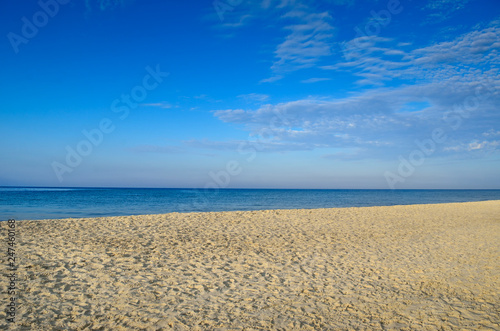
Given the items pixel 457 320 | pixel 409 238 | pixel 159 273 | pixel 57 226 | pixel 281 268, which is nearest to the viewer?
pixel 457 320

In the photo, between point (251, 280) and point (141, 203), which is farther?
point (141, 203)

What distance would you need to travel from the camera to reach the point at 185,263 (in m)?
7.23

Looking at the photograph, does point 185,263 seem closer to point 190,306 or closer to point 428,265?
point 190,306

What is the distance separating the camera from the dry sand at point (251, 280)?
4445 mm

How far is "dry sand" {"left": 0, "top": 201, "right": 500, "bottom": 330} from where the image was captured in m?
4.45

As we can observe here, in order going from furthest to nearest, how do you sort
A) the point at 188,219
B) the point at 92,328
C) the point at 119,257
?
1. the point at 188,219
2. the point at 119,257
3. the point at 92,328

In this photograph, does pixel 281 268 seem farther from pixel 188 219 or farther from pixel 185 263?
pixel 188 219

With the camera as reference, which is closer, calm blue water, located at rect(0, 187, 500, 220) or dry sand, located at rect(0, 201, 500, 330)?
dry sand, located at rect(0, 201, 500, 330)

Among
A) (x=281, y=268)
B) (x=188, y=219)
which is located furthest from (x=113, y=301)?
(x=188, y=219)

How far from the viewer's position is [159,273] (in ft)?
21.2

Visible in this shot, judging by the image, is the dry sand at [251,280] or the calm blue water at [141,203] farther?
the calm blue water at [141,203]

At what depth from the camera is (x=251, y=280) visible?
20.2 feet

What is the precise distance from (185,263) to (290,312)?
3.37m

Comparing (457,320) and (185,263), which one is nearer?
(457,320)
